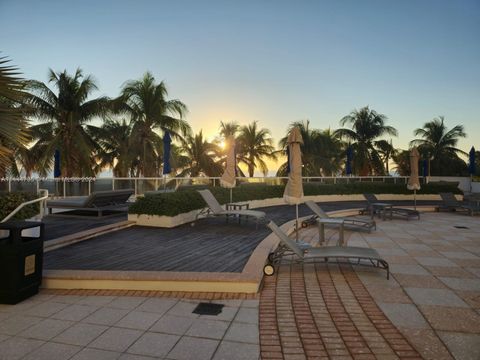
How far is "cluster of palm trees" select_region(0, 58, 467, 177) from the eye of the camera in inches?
822

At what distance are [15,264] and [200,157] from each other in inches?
957

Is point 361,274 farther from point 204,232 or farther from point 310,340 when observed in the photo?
point 204,232

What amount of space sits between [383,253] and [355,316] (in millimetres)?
3508

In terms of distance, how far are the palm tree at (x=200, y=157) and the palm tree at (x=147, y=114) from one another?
3.41 meters

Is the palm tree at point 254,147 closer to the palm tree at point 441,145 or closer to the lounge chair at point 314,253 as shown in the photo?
the palm tree at point 441,145

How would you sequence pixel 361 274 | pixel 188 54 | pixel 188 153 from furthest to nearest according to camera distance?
pixel 188 153 → pixel 188 54 → pixel 361 274

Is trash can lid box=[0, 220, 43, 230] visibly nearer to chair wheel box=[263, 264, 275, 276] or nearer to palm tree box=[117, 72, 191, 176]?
chair wheel box=[263, 264, 275, 276]

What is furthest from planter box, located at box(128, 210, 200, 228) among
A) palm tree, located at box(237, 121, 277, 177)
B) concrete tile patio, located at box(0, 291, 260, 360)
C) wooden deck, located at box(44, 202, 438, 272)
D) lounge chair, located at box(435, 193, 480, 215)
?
palm tree, located at box(237, 121, 277, 177)

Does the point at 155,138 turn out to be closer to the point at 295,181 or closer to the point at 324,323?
the point at 295,181

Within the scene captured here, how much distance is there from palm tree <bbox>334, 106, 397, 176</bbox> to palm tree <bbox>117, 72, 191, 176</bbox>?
56.9 ft

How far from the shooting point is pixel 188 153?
2816cm

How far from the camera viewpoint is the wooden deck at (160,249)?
15.7 feet

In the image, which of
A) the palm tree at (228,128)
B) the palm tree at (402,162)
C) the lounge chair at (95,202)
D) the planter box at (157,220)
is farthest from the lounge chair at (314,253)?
the palm tree at (402,162)

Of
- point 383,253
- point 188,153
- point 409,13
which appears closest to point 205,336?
point 383,253
